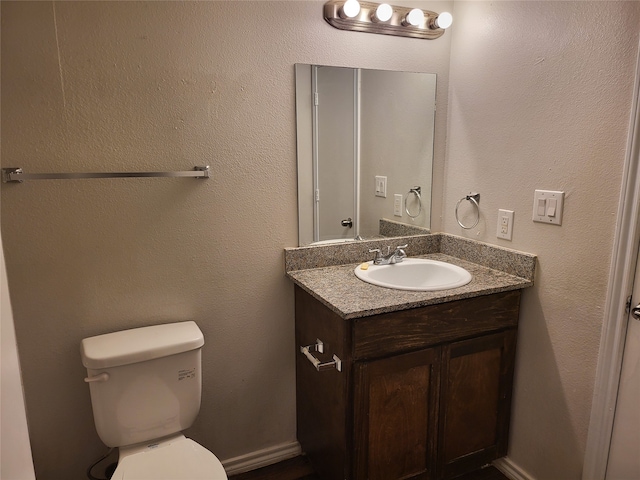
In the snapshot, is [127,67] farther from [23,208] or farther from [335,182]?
[335,182]

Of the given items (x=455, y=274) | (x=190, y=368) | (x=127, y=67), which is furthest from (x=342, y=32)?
(x=190, y=368)

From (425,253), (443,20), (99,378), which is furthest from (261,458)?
(443,20)

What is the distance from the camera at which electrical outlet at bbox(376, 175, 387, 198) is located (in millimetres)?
1944

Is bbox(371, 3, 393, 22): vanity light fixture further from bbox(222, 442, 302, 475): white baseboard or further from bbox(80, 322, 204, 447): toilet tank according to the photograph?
bbox(222, 442, 302, 475): white baseboard

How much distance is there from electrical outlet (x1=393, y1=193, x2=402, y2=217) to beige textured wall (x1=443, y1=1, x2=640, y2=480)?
27cm

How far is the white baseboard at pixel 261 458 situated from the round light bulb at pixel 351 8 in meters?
1.79

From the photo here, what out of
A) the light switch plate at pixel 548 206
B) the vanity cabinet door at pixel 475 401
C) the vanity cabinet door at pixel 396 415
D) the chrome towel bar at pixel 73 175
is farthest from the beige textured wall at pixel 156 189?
the light switch plate at pixel 548 206

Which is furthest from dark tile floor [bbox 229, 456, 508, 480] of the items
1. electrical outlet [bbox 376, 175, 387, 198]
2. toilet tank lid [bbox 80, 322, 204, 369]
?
electrical outlet [bbox 376, 175, 387, 198]

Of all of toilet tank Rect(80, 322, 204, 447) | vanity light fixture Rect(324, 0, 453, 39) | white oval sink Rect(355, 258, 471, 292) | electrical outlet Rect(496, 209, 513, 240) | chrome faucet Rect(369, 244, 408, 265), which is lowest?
toilet tank Rect(80, 322, 204, 447)

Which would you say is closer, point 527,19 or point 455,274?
point 527,19

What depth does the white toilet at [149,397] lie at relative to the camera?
1384 millimetres

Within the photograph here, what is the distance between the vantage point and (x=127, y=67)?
57.7 inches

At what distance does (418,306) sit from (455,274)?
371 millimetres

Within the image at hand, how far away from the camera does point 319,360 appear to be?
1.63m
